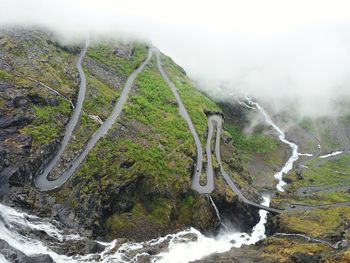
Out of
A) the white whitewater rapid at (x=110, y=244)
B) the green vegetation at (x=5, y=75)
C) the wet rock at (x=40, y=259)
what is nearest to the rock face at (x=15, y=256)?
the wet rock at (x=40, y=259)

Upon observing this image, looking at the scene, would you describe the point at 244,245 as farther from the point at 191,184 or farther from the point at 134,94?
the point at 134,94

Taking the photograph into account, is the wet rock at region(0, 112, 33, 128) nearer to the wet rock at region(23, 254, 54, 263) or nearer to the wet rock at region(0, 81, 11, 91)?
the wet rock at region(0, 81, 11, 91)

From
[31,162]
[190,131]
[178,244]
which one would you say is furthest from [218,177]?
[31,162]

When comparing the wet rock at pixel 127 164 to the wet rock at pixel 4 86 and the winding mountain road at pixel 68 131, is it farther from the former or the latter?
the wet rock at pixel 4 86

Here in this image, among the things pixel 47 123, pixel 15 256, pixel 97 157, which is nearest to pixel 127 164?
pixel 97 157

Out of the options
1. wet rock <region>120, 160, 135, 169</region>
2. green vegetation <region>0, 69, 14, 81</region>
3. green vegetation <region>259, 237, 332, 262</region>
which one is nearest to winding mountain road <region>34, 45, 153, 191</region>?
wet rock <region>120, 160, 135, 169</region>

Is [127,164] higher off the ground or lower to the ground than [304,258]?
higher

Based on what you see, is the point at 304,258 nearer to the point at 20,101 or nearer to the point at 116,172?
the point at 116,172
